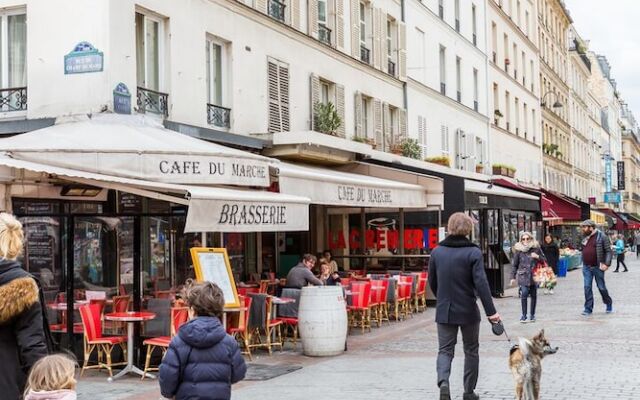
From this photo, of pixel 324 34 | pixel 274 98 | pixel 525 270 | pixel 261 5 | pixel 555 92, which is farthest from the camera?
pixel 555 92

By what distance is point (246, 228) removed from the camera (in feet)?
34.7

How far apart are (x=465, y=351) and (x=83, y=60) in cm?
769

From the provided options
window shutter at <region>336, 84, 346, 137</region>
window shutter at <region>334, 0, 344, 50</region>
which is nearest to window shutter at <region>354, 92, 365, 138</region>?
window shutter at <region>336, 84, 346, 137</region>

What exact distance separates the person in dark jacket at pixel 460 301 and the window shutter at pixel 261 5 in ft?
33.8

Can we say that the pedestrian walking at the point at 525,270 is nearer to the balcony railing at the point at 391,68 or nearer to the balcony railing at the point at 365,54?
the balcony railing at the point at 365,54

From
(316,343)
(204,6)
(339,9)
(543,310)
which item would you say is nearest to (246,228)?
(316,343)

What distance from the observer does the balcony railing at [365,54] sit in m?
22.9

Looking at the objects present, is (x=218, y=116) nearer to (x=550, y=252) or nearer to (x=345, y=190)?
(x=345, y=190)

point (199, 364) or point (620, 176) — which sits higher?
point (620, 176)

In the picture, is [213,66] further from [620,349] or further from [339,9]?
[620,349]

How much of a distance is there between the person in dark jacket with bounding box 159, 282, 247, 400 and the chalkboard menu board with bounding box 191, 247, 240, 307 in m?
5.49

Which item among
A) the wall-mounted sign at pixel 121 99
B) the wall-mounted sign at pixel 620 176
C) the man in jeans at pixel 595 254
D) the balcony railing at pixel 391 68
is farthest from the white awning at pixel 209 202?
the wall-mounted sign at pixel 620 176

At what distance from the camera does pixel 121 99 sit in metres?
12.8

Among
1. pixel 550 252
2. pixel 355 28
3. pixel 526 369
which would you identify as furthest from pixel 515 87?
pixel 526 369
